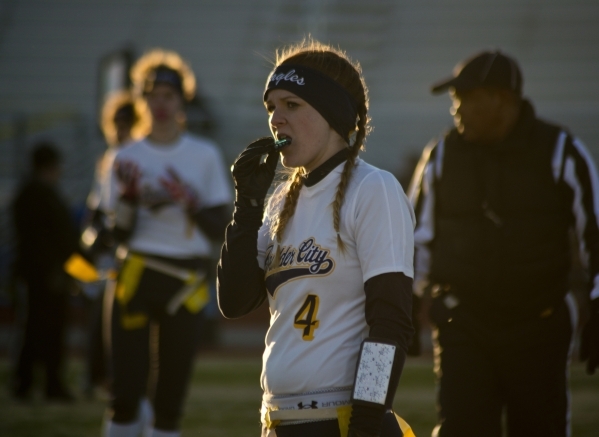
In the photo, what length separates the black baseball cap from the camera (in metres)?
3.90

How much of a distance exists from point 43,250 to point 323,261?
22.4 feet

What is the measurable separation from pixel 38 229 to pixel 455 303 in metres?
6.06

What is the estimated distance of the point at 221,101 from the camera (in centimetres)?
2122

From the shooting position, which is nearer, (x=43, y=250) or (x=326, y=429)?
(x=326, y=429)

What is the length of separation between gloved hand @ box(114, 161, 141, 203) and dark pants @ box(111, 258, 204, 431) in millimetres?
417

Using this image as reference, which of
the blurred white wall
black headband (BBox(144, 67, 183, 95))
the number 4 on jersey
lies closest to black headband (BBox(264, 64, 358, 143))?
the number 4 on jersey

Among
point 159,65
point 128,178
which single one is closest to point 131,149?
point 128,178

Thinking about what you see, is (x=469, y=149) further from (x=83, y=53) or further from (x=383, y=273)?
(x=83, y=53)

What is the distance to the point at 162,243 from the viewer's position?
5.11 metres

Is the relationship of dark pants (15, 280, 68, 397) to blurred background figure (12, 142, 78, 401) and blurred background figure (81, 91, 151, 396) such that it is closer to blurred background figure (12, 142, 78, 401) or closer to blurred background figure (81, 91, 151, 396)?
blurred background figure (12, 142, 78, 401)

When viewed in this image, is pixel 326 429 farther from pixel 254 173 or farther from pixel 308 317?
pixel 254 173

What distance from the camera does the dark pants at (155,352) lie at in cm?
486

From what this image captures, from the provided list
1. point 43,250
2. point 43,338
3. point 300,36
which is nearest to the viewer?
point 43,338

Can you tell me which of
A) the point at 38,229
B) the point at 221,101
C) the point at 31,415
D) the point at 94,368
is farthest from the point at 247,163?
the point at 221,101
